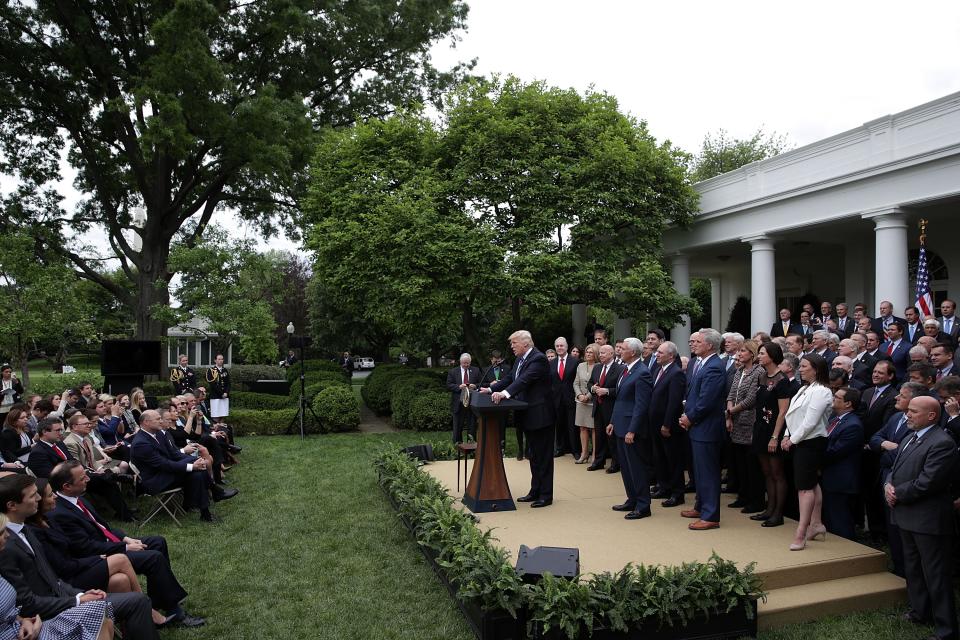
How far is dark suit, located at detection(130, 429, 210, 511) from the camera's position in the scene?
25.6ft

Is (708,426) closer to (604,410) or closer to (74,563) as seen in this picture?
(604,410)

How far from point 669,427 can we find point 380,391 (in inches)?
586

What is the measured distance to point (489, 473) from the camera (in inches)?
293

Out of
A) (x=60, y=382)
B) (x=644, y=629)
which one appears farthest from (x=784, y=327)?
(x=60, y=382)

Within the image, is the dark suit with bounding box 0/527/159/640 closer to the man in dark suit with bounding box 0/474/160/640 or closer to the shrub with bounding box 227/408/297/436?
the man in dark suit with bounding box 0/474/160/640

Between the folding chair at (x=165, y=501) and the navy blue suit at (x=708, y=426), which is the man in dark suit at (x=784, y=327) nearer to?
the navy blue suit at (x=708, y=426)

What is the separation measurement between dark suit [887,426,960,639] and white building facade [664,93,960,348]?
34.9 feet

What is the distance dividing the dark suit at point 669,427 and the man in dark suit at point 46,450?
6708mm

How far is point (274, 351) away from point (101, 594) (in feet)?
80.5

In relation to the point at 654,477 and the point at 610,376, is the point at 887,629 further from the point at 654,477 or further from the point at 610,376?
the point at 610,376

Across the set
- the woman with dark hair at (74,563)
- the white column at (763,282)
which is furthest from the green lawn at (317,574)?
the white column at (763,282)

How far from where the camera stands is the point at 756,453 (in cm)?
674

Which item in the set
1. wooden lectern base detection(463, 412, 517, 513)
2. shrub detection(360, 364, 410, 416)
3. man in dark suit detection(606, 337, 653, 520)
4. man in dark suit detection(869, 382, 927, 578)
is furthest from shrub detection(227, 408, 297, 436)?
man in dark suit detection(869, 382, 927, 578)

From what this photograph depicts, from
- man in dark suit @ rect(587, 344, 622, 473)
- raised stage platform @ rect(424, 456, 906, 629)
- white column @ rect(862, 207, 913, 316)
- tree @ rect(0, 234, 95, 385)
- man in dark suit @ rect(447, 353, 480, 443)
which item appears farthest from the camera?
tree @ rect(0, 234, 95, 385)
